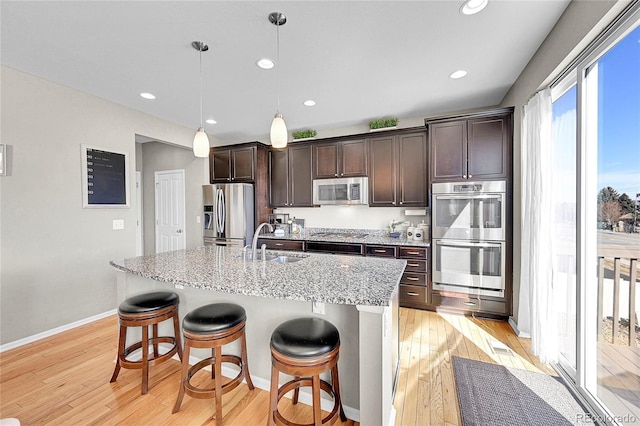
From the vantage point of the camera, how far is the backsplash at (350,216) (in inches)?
158

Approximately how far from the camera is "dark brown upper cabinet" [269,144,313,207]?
434cm

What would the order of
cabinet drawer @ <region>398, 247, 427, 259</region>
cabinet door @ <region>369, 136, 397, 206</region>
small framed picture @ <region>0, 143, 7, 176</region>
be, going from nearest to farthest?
small framed picture @ <region>0, 143, 7, 176</region>, cabinet drawer @ <region>398, 247, 427, 259</region>, cabinet door @ <region>369, 136, 397, 206</region>

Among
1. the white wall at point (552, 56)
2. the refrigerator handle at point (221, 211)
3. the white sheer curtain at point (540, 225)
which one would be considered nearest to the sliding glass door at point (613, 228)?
the white wall at point (552, 56)

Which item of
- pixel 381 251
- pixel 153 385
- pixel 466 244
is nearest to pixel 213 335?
pixel 153 385

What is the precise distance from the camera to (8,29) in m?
2.00

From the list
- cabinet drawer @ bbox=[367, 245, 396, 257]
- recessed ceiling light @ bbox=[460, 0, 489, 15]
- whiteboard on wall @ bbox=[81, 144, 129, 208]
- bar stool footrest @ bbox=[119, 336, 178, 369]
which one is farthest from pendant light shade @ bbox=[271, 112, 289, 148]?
whiteboard on wall @ bbox=[81, 144, 129, 208]

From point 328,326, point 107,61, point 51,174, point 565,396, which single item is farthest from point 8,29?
point 565,396

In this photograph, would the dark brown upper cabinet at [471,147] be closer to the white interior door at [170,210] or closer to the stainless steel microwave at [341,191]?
the stainless steel microwave at [341,191]

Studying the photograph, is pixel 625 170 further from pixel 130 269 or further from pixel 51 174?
pixel 51 174

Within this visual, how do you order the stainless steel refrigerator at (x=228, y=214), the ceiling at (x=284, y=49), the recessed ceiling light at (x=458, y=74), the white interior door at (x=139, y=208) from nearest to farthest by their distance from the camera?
1. the ceiling at (x=284, y=49)
2. the recessed ceiling light at (x=458, y=74)
3. the stainless steel refrigerator at (x=228, y=214)
4. the white interior door at (x=139, y=208)

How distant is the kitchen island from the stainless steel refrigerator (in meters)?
1.88

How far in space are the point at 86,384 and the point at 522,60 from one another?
4648 mm

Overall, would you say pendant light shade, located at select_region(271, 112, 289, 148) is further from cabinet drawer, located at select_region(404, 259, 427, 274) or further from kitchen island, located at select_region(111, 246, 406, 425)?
cabinet drawer, located at select_region(404, 259, 427, 274)

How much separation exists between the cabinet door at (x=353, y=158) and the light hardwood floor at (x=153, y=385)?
7.58ft
